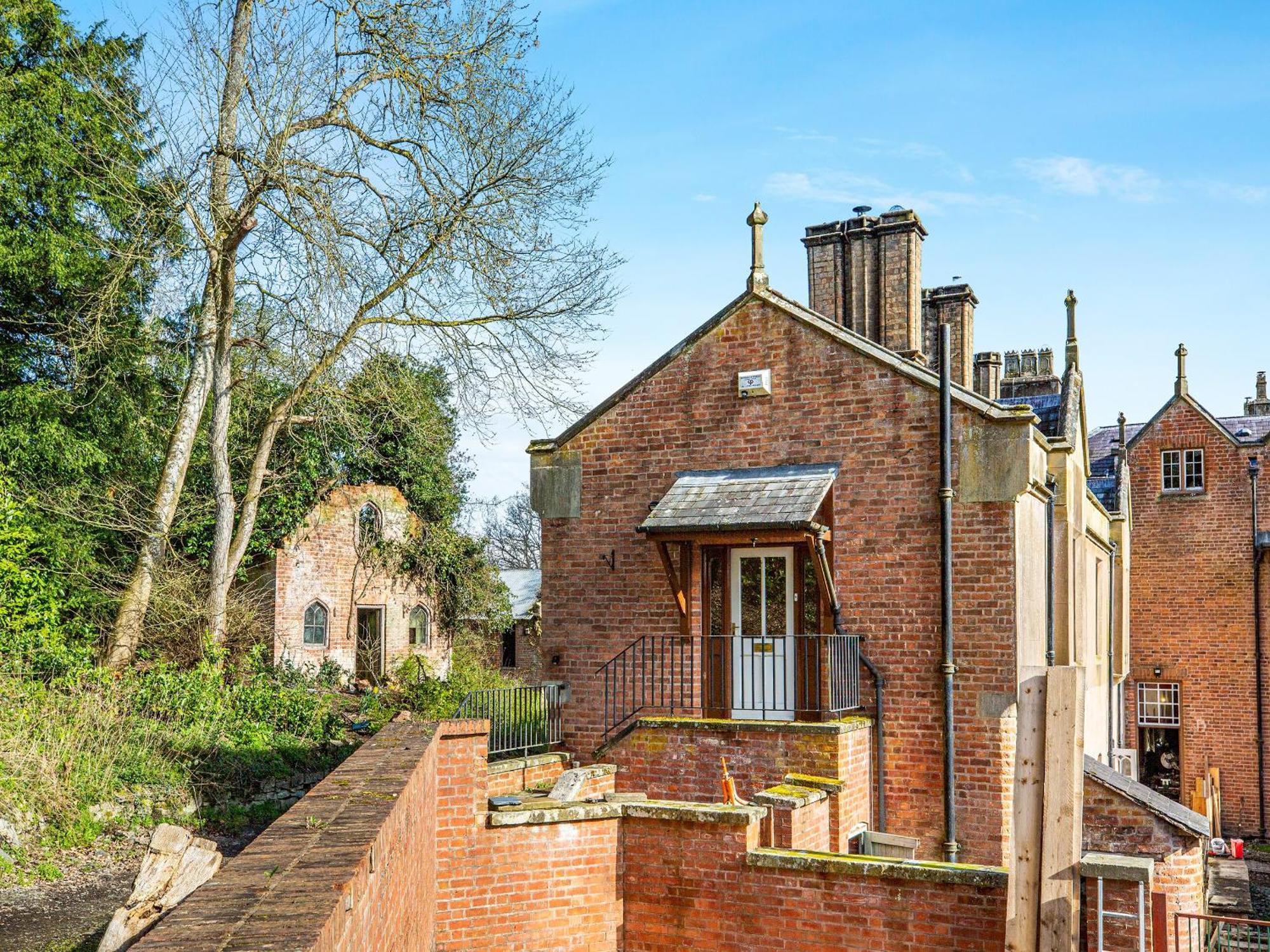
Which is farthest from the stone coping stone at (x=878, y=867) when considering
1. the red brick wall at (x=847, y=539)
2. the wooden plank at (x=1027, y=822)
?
the red brick wall at (x=847, y=539)

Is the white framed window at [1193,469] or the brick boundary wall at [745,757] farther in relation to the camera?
the white framed window at [1193,469]

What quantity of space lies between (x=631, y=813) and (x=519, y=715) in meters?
4.29

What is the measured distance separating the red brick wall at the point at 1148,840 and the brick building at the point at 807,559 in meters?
1.05

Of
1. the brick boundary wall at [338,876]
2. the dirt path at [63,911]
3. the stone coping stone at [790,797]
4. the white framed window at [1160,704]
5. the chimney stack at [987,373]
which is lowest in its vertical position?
the white framed window at [1160,704]

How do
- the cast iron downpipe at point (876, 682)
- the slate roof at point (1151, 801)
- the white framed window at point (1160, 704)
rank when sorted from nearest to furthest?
the slate roof at point (1151, 801) → the cast iron downpipe at point (876, 682) → the white framed window at point (1160, 704)

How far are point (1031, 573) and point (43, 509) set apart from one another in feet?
50.6

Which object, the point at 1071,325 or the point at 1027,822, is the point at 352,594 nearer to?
the point at 1071,325

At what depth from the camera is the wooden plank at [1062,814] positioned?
22.9ft

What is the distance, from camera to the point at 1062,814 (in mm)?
7102

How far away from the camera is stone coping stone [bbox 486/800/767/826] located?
8.69m

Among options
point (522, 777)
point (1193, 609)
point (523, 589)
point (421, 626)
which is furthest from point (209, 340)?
point (1193, 609)

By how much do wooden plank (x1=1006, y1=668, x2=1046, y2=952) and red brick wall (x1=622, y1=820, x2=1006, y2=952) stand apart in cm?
45

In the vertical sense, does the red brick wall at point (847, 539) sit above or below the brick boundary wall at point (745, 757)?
above

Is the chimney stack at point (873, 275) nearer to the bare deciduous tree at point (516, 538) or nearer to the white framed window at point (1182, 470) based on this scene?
the white framed window at point (1182, 470)
